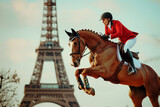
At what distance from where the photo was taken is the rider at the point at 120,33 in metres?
7.10

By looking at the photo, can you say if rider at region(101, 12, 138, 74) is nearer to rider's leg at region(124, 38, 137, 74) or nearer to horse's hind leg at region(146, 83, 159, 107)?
rider's leg at region(124, 38, 137, 74)

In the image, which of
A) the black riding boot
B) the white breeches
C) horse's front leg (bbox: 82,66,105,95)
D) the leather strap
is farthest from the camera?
the white breeches

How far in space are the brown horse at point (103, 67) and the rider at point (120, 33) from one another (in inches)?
8.2

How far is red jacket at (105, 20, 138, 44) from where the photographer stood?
711 cm

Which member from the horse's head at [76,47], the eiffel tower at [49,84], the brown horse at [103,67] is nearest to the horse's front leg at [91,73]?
the brown horse at [103,67]

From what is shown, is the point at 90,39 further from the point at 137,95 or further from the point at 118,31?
the point at 137,95

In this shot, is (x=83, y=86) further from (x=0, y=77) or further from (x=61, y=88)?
(x=61, y=88)

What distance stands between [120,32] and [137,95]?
6.14ft

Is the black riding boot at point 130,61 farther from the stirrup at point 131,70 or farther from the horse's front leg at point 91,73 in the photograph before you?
the horse's front leg at point 91,73

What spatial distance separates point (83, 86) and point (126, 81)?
1176 mm

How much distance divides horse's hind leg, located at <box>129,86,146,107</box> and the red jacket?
140 cm

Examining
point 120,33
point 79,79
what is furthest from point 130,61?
point 79,79

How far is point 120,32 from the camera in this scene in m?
7.09

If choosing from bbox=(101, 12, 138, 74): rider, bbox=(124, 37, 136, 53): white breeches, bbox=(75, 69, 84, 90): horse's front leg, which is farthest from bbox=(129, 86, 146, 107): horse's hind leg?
bbox=(75, 69, 84, 90): horse's front leg
